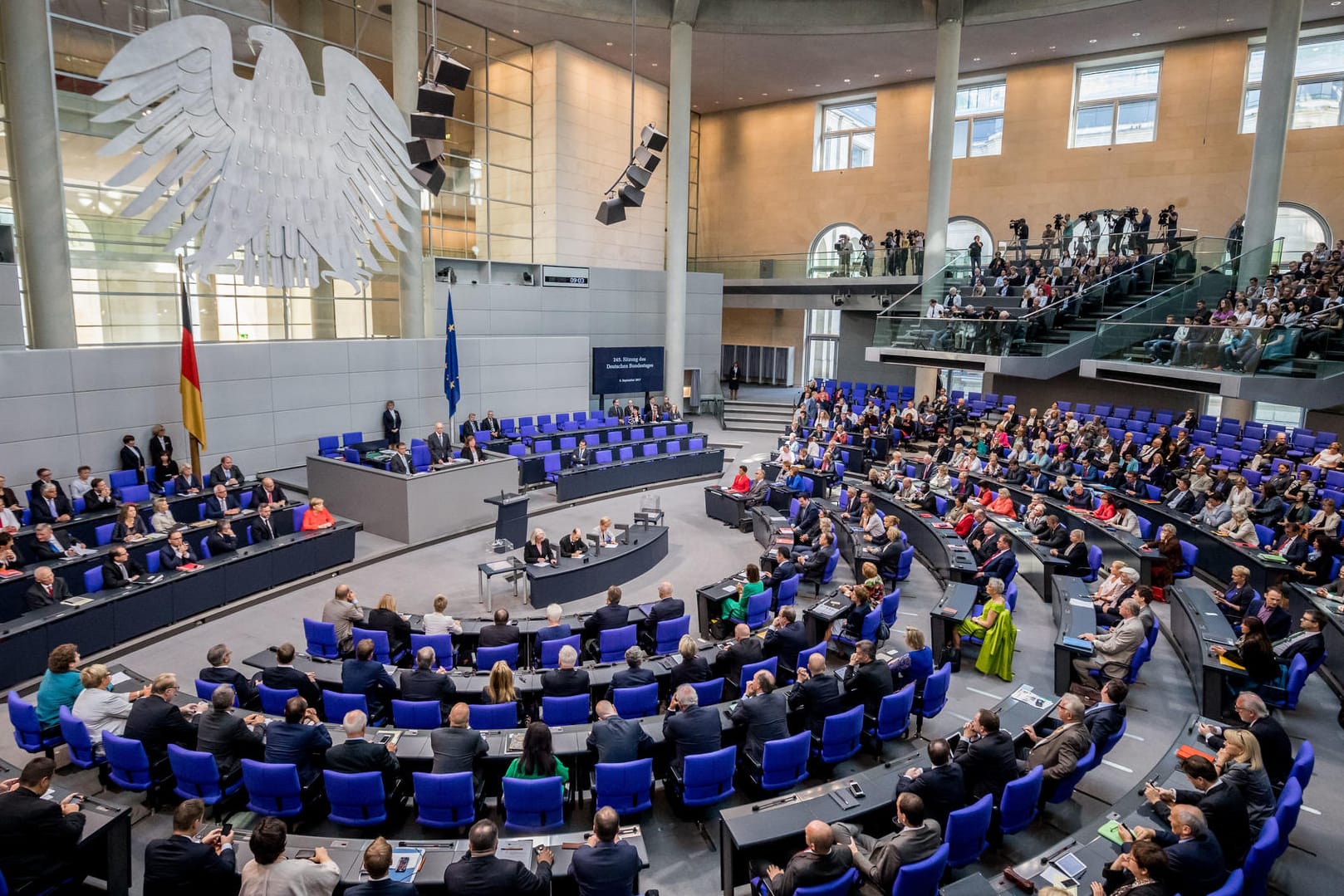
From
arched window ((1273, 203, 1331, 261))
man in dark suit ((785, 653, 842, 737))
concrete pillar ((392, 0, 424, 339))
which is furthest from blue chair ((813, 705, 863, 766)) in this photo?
arched window ((1273, 203, 1331, 261))

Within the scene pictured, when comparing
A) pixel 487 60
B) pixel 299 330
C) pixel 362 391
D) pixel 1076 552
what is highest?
pixel 487 60

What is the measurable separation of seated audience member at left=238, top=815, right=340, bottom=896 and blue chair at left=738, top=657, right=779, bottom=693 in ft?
12.9

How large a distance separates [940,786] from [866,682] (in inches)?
64.1

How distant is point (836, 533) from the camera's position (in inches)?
529

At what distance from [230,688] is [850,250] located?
24.3 meters

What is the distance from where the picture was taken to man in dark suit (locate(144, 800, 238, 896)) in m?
4.36

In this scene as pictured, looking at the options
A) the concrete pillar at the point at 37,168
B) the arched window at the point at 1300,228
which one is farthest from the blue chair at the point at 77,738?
the arched window at the point at 1300,228

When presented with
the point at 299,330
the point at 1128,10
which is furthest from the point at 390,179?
the point at 1128,10

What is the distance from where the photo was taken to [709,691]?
22.7 ft

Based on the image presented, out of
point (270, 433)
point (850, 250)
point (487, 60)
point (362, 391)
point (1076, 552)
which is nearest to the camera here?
point (1076, 552)

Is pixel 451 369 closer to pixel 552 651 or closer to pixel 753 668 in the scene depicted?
pixel 552 651

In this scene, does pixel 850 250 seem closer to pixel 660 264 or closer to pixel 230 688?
pixel 660 264

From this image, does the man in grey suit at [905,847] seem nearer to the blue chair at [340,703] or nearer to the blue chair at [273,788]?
the blue chair at [273,788]

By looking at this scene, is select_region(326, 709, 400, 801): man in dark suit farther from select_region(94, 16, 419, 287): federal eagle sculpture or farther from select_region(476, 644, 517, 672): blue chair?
select_region(94, 16, 419, 287): federal eagle sculpture
